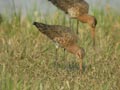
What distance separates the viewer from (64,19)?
975cm

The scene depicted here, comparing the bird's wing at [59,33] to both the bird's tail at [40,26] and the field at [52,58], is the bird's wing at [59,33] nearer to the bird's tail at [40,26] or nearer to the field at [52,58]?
the bird's tail at [40,26]

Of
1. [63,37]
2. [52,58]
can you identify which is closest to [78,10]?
[63,37]

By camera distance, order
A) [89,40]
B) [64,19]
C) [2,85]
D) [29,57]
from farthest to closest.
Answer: [64,19] < [89,40] < [29,57] < [2,85]

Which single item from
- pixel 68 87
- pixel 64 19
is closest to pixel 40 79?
pixel 68 87

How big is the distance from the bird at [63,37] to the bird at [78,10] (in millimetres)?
1021

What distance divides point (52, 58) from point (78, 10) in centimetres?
211

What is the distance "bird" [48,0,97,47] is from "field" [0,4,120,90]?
0.42 feet

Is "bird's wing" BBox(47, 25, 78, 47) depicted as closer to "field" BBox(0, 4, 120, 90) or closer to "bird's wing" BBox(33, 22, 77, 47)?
"bird's wing" BBox(33, 22, 77, 47)

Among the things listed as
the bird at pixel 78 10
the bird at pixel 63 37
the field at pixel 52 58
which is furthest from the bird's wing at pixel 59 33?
the bird at pixel 78 10

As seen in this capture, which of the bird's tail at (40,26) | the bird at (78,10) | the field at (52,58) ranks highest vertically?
the bird's tail at (40,26)

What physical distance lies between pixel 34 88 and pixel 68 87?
1.99 ft

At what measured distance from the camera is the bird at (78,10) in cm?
942

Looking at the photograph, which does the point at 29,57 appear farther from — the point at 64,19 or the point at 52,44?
the point at 64,19

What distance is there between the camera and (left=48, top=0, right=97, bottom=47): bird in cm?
942
